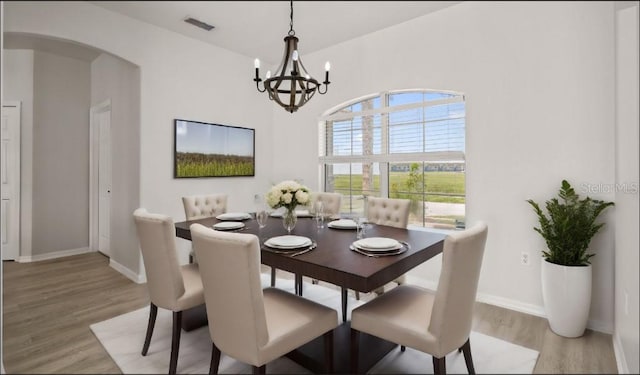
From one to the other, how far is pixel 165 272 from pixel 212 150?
221 centimetres

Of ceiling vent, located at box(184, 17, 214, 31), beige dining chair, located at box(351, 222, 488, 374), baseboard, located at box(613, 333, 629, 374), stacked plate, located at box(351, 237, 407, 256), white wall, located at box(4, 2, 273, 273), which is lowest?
baseboard, located at box(613, 333, 629, 374)

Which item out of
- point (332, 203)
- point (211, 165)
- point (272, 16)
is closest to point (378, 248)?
point (332, 203)

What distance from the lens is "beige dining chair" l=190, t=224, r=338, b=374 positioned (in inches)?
48.4

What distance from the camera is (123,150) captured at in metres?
3.38

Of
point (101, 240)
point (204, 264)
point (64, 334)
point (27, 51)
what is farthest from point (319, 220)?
point (27, 51)

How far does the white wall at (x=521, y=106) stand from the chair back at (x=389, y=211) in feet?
2.26

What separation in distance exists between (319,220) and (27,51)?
171 inches

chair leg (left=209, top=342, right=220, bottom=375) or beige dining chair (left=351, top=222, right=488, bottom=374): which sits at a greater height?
beige dining chair (left=351, top=222, right=488, bottom=374)

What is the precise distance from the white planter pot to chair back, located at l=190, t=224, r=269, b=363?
6.42 feet

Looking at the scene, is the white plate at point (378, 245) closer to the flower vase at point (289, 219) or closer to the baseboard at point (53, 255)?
the flower vase at point (289, 219)

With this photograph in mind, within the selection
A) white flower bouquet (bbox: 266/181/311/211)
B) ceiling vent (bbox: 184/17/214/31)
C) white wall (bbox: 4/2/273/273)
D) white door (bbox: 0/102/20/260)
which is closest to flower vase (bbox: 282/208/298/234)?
white flower bouquet (bbox: 266/181/311/211)

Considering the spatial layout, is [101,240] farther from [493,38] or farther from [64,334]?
[493,38]

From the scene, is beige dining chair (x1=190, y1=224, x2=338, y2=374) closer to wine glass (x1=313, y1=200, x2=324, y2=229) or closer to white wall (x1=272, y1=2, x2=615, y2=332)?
wine glass (x1=313, y1=200, x2=324, y2=229)

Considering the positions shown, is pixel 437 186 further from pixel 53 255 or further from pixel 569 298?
pixel 53 255
